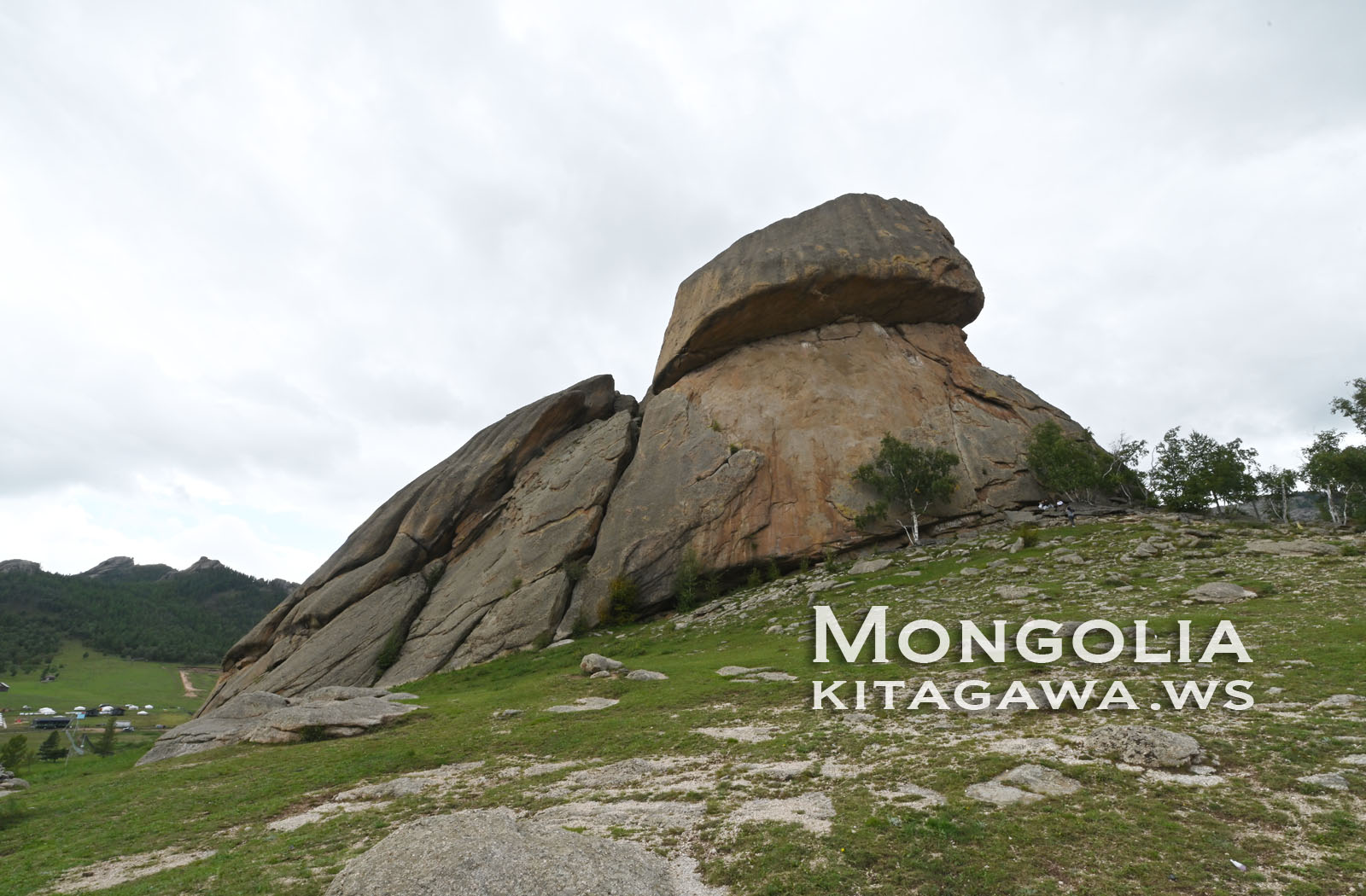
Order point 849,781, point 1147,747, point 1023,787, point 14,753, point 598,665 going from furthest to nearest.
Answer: point 598,665 → point 14,753 → point 849,781 → point 1147,747 → point 1023,787

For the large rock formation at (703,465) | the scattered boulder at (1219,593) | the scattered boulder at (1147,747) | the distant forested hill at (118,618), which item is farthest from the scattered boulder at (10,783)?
the distant forested hill at (118,618)

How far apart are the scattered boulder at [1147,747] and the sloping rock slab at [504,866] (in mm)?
8566

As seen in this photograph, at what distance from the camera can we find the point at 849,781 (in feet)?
41.3

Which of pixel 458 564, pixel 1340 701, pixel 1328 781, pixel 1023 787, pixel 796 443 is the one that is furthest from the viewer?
pixel 458 564

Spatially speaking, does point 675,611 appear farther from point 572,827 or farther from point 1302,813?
point 1302,813

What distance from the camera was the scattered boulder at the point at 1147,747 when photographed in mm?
11656

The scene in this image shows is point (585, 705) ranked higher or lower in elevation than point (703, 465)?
lower

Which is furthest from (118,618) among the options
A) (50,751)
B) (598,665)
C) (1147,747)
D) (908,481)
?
(1147,747)

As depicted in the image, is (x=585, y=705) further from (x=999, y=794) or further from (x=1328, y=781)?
(x=1328, y=781)

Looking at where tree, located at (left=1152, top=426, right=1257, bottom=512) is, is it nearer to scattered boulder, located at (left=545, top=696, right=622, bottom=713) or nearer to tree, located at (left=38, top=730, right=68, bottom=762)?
scattered boulder, located at (left=545, top=696, right=622, bottom=713)

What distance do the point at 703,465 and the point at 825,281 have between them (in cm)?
1842

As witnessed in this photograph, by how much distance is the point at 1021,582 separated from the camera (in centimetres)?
3052

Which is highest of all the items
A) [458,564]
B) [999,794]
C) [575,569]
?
[458,564]

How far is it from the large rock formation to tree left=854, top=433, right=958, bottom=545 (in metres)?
1.28
